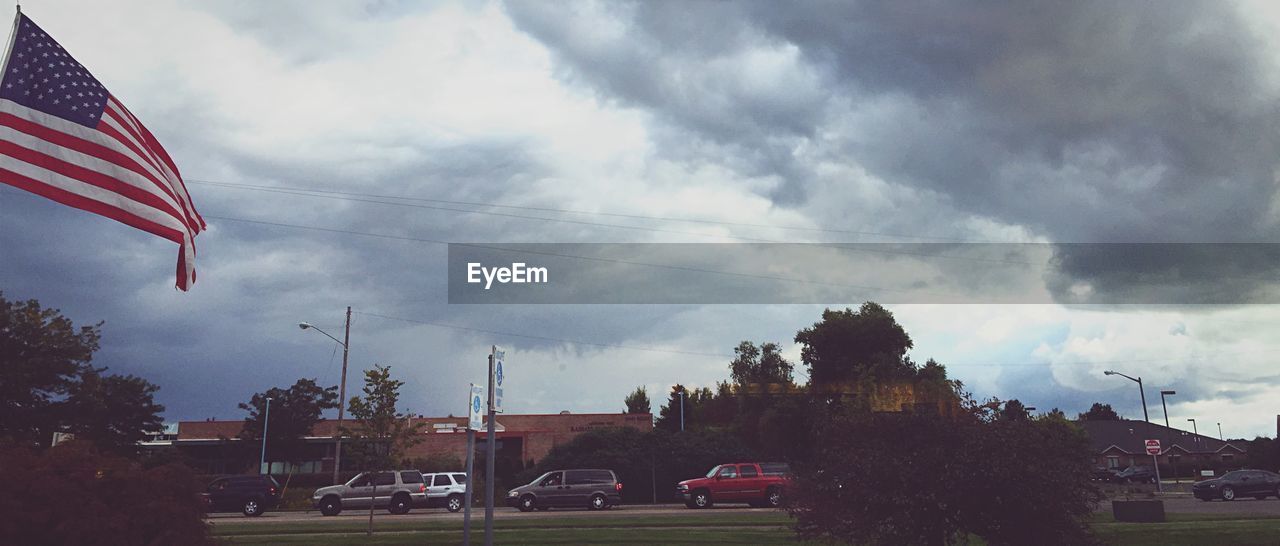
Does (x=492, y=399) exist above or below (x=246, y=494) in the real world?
above

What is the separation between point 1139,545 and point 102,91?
1909cm

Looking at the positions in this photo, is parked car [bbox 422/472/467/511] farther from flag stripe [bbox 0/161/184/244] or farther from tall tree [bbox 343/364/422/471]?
flag stripe [bbox 0/161/184/244]

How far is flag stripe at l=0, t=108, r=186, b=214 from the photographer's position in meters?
8.57

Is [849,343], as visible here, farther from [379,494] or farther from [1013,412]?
[1013,412]

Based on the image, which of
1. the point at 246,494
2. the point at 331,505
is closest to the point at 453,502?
the point at 331,505

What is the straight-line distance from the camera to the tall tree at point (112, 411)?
3941 cm

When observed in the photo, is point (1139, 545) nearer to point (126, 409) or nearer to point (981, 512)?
point (981, 512)

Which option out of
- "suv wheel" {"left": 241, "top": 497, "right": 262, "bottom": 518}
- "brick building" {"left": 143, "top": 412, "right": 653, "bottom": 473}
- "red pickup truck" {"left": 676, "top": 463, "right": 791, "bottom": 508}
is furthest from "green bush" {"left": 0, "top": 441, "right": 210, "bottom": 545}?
"brick building" {"left": 143, "top": 412, "right": 653, "bottom": 473}

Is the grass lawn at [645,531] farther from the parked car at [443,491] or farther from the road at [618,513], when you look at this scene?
the parked car at [443,491]

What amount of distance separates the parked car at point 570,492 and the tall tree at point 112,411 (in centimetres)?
1974

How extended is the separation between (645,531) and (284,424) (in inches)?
2022

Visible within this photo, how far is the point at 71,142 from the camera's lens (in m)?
9.07

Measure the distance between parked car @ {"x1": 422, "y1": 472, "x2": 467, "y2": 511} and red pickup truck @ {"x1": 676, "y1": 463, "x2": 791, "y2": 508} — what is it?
30.4ft

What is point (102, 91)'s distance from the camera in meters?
9.53
